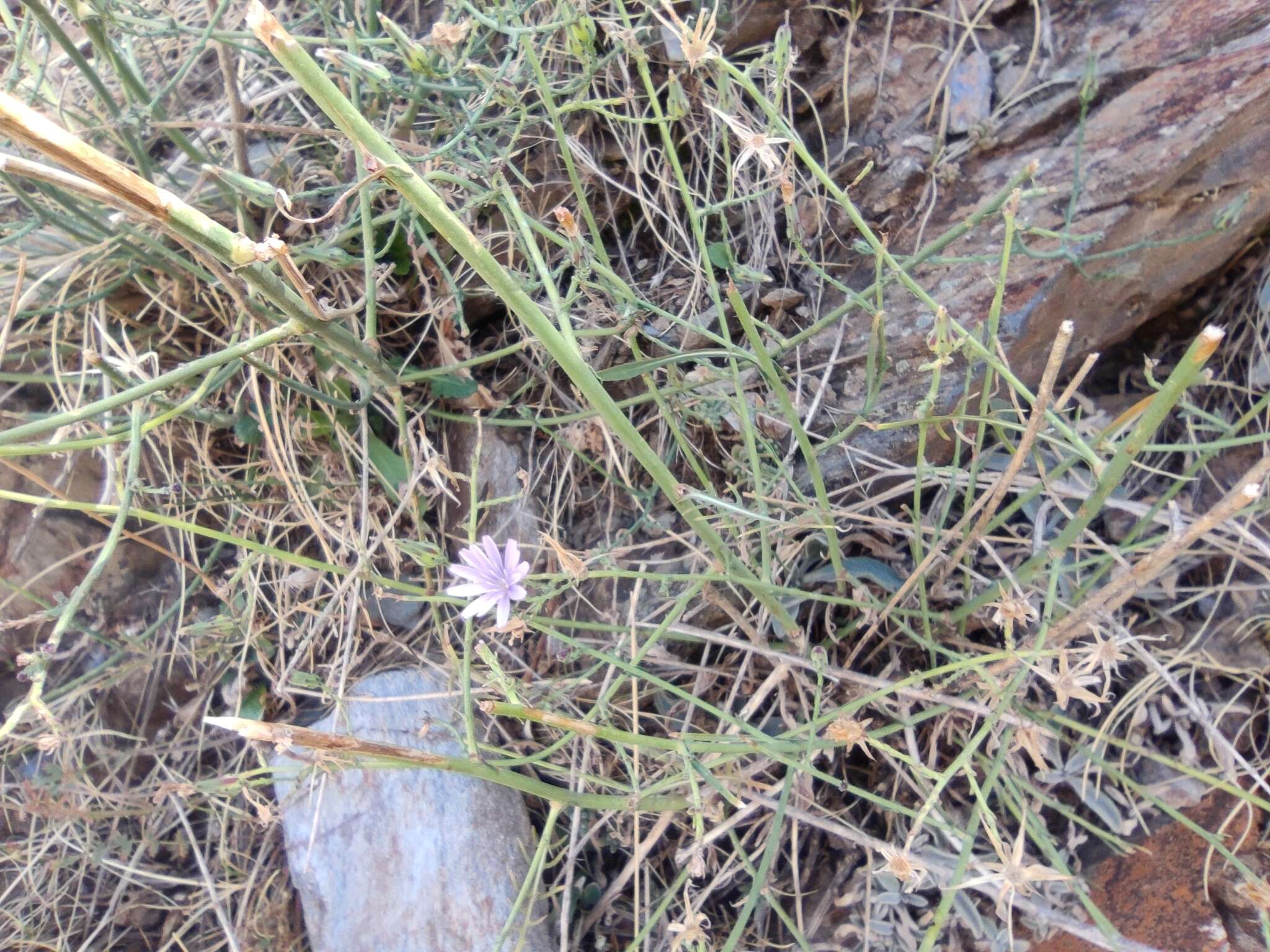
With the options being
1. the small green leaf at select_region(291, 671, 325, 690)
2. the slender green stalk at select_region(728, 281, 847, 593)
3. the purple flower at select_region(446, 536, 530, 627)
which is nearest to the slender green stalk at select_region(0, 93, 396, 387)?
the purple flower at select_region(446, 536, 530, 627)

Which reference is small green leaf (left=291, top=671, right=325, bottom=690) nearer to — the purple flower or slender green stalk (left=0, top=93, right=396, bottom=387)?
the purple flower

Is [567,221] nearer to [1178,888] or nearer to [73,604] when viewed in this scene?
[73,604]

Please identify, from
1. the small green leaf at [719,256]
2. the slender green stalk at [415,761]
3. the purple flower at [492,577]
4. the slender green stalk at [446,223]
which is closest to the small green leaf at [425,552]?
the purple flower at [492,577]

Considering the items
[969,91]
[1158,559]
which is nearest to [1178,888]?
[1158,559]

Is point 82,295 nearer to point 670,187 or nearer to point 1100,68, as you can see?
point 670,187

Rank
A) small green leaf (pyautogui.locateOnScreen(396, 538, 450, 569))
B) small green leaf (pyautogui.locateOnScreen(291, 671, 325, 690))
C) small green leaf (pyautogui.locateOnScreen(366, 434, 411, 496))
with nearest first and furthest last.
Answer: small green leaf (pyautogui.locateOnScreen(396, 538, 450, 569)) < small green leaf (pyautogui.locateOnScreen(291, 671, 325, 690)) < small green leaf (pyautogui.locateOnScreen(366, 434, 411, 496))

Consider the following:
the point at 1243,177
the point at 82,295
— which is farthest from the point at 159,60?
the point at 1243,177
